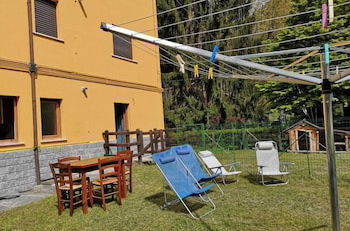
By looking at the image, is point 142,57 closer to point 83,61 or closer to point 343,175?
point 83,61

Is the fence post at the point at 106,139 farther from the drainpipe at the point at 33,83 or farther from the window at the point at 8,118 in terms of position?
the window at the point at 8,118

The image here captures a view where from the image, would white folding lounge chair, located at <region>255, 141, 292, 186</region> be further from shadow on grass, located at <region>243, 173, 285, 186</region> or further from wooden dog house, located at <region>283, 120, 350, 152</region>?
wooden dog house, located at <region>283, 120, 350, 152</region>

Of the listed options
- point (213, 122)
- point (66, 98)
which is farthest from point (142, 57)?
point (213, 122)

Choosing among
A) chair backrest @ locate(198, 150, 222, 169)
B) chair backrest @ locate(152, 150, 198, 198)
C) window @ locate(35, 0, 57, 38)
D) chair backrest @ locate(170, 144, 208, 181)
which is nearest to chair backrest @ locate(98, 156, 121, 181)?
chair backrest @ locate(152, 150, 198, 198)

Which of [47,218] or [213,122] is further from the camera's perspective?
[213,122]

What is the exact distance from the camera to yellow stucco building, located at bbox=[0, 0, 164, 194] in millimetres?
8141

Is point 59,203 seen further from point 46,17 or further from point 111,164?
point 46,17

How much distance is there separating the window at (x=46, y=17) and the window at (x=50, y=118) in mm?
2092

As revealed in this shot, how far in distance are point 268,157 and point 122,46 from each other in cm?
784

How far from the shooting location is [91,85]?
1091cm

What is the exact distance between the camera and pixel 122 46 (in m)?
12.9

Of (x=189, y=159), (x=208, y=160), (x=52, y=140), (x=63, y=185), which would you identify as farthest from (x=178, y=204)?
(x=52, y=140)

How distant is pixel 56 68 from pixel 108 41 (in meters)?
3.00

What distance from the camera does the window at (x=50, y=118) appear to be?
362 inches
